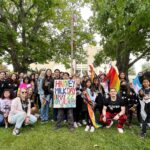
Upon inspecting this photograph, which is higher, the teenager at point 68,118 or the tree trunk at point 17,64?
the tree trunk at point 17,64

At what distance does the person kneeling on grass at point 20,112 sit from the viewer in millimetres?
7680

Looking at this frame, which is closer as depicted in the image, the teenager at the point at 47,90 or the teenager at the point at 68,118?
the teenager at the point at 68,118

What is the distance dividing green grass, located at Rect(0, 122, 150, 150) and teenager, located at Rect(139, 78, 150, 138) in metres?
0.33

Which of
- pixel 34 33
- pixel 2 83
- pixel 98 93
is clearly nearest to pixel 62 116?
pixel 98 93

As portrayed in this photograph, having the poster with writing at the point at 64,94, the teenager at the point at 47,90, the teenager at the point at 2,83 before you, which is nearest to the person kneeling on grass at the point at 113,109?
the poster with writing at the point at 64,94

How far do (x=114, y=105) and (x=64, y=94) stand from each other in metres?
Answer: 1.63

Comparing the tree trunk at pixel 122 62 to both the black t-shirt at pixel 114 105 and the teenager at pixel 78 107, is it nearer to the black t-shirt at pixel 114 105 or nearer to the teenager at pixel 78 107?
the teenager at pixel 78 107

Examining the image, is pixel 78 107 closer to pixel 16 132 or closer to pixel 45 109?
pixel 45 109

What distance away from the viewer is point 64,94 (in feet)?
27.5

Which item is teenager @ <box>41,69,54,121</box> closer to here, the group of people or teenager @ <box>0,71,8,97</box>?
the group of people

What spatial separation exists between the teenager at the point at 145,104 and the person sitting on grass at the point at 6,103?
13.6ft

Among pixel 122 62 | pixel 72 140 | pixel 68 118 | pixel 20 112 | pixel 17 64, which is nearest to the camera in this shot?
pixel 72 140

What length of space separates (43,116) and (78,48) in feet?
44.9

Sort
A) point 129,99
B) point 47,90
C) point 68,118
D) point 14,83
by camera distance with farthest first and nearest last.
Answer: point 14,83
point 47,90
point 129,99
point 68,118
